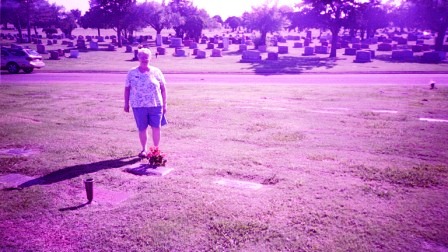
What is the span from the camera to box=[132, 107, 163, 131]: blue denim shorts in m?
5.90

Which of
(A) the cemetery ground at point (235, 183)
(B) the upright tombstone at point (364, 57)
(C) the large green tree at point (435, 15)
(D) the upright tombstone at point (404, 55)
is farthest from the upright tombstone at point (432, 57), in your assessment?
(A) the cemetery ground at point (235, 183)

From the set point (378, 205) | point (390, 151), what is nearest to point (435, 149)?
point (390, 151)

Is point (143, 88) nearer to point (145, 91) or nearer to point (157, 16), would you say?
point (145, 91)

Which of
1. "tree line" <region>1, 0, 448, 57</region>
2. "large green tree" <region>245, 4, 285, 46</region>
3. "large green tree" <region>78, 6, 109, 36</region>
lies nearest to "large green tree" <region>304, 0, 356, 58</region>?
"tree line" <region>1, 0, 448, 57</region>

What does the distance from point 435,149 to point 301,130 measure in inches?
116

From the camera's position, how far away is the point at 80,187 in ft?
16.8

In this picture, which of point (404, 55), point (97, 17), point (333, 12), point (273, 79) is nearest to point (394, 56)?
point (404, 55)

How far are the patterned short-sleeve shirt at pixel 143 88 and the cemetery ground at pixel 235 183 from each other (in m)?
1.25

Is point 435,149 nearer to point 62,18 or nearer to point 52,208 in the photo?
point 52,208

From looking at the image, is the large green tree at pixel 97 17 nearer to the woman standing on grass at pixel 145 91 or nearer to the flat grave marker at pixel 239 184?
the woman standing on grass at pixel 145 91

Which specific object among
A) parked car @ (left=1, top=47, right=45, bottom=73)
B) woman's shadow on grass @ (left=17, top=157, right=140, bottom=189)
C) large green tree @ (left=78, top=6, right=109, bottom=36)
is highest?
large green tree @ (left=78, top=6, right=109, bottom=36)

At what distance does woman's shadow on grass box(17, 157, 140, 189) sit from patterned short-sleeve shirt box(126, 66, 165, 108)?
118 cm

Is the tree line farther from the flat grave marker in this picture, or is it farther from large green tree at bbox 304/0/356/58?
the flat grave marker

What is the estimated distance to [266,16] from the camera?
155ft
